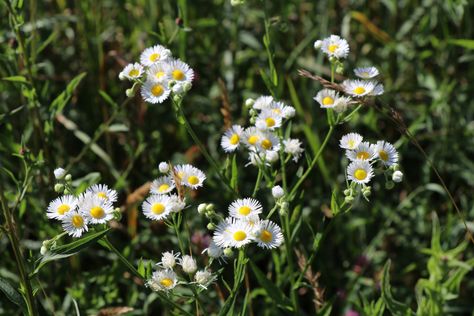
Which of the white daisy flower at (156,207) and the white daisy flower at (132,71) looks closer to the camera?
the white daisy flower at (156,207)

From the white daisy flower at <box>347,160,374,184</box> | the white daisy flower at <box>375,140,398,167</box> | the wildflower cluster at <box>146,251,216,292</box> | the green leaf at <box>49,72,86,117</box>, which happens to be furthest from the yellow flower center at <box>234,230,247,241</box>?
the green leaf at <box>49,72,86,117</box>

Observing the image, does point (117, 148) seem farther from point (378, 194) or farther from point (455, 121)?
point (455, 121)

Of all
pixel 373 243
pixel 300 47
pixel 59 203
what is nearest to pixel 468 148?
pixel 373 243

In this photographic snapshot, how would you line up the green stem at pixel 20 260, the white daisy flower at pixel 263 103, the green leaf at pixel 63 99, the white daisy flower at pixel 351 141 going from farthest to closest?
the green leaf at pixel 63 99 → the white daisy flower at pixel 263 103 → the white daisy flower at pixel 351 141 → the green stem at pixel 20 260

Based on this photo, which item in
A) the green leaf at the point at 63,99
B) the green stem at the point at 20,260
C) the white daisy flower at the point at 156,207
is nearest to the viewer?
the green stem at the point at 20,260

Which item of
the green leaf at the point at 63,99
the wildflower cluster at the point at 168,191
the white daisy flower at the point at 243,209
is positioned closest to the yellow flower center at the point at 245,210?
the white daisy flower at the point at 243,209

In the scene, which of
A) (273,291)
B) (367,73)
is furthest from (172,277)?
(367,73)

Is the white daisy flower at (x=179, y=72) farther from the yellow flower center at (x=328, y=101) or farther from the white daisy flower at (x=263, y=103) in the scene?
the yellow flower center at (x=328, y=101)
